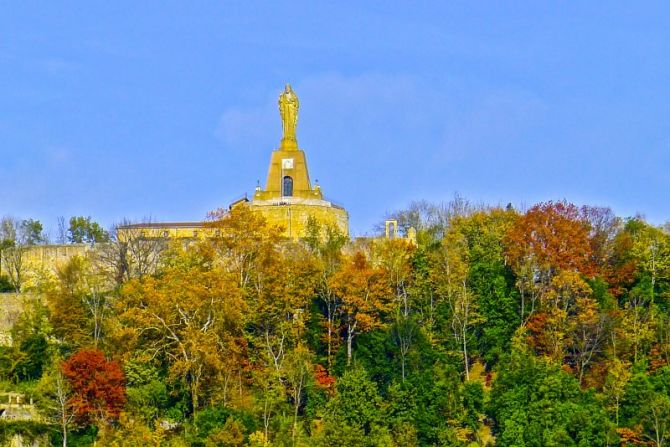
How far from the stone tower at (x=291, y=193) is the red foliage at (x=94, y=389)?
562 inches

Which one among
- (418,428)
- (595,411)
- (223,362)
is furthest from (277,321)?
(595,411)

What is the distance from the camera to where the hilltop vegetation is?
164 feet

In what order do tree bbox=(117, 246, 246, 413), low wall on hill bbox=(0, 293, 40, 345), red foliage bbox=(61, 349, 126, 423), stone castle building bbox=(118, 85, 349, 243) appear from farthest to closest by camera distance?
stone castle building bbox=(118, 85, 349, 243) < low wall on hill bbox=(0, 293, 40, 345) < tree bbox=(117, 246, 246, 413) < red foliage bbox=(61, 349, 126, 423)

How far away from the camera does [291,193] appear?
6819 centimetres

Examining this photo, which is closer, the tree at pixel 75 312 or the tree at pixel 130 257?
the tree at pixel 75 312

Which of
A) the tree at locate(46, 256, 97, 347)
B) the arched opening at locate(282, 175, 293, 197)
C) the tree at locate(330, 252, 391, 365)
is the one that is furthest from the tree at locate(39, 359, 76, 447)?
the arched opening at locate(282, 175, 293, 197)

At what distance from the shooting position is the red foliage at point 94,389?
50906 mm

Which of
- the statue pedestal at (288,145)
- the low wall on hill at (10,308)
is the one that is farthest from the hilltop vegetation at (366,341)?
the statue pedestal at (288,145)

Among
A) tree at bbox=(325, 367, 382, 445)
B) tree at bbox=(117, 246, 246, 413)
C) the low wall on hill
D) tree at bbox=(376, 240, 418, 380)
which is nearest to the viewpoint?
tree at bbox=(325, 367, 382, 445)

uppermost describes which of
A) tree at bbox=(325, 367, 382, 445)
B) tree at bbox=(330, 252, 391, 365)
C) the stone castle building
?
the stone castle building

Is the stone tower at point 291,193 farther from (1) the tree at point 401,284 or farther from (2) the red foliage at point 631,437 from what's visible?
(2) the red foliage at point 631,437

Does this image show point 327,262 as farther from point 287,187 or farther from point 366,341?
point 287,187

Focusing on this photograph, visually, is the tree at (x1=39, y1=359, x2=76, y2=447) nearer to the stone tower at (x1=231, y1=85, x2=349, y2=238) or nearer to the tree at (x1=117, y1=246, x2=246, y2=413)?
the tree at (x1=117, y1=246, x2=246, y2=413)

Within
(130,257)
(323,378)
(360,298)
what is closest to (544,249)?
(360,298)
